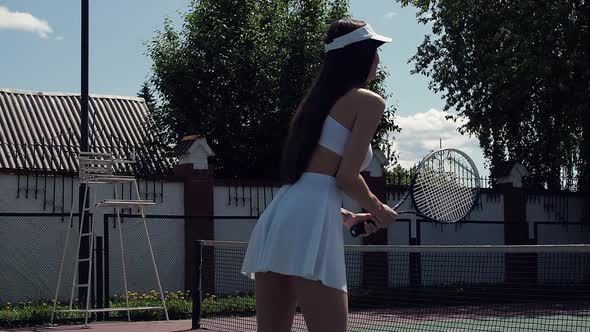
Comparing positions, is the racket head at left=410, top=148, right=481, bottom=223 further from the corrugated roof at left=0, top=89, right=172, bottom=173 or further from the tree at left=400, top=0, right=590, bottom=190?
the tree at left=400, top=0, right=590, bottom=190

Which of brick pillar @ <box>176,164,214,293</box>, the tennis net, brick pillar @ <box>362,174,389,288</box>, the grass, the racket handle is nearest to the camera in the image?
the racket handle

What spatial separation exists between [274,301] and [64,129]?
18.0 metres

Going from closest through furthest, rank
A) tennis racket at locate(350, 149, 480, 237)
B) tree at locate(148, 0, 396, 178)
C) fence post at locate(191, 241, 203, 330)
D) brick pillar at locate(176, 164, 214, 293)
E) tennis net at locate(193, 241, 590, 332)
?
1. tennis racket at locate(350, 149, 480, 237)
2. tennis net at locate(193, 241, 590, 332)
3. fence post at locate(191, 241, 203, 330)
4. brick pillar at locate(176, 164, 214, 293)
5. tree at locate(148, 0, 396, 178)

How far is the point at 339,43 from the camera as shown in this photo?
353 cm

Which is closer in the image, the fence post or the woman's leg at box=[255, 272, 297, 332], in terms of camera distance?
the woman's leg at box=[255, 272, 297, 332]

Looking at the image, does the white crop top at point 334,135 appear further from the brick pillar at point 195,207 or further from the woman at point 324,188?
the brick pillar at point 195,207

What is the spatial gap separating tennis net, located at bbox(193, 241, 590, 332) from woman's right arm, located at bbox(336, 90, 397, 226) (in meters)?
5.07

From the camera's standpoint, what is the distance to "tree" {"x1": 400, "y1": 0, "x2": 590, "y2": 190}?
72.8 feet

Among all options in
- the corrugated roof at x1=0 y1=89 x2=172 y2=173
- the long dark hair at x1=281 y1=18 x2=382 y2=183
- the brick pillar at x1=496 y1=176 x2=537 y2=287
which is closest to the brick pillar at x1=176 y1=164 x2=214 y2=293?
the corrugated roof at x1=0 y1=89 x2=172 y2=173

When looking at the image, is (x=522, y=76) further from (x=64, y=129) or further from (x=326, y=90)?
(x=326, y=90)

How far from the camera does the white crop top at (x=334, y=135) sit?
134 inches

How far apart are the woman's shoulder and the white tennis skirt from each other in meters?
0.28

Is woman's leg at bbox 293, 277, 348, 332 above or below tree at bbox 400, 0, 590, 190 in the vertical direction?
below

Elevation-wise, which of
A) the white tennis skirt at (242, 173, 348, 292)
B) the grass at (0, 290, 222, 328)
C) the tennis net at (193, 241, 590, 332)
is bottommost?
the grass at (0, 290, 222, 328)
